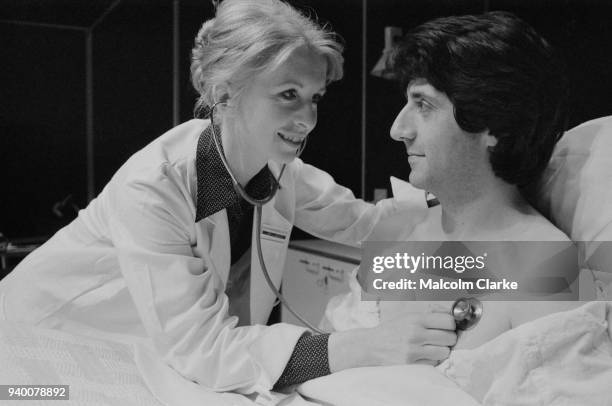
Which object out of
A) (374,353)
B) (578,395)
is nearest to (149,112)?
(374,353)

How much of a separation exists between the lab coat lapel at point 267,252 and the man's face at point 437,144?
410 millimetres

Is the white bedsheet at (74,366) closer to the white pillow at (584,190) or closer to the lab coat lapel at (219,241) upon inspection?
the lab coat lapel at (219,241)

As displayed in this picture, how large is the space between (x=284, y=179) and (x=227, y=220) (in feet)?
0.73

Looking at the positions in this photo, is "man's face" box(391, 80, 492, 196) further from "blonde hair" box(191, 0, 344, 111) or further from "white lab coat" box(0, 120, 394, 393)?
"white lab coat" box(0, 120, 394, 393)

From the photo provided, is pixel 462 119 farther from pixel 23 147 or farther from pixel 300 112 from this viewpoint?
pixel 23 147

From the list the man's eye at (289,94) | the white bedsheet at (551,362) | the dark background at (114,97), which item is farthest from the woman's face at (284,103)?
the dark background at (114,97)

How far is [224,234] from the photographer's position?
1.16 meters

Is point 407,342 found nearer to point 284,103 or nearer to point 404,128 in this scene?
point 404,128

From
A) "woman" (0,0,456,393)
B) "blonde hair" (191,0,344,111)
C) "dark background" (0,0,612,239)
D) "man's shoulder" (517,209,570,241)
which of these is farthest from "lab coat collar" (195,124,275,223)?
"dark background" (0,0,612,239)

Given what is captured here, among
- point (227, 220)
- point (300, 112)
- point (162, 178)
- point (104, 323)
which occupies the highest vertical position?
point (300, 112)

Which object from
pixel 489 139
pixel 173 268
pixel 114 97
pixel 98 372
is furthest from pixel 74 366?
pixel 114 97

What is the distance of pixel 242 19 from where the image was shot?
1.08 meters

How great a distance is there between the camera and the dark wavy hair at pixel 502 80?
87 centimetres

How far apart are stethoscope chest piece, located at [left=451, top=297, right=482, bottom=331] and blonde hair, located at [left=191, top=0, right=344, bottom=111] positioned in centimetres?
54
